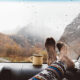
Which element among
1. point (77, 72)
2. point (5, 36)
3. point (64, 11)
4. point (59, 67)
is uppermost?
point (64, 11)

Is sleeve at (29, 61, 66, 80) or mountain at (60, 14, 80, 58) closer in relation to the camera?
sleeve at (29, 61, 66, 80)

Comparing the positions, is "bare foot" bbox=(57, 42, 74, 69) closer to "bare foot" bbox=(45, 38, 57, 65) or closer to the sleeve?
"bare foot" bbox=(45, 38, 57, 65)

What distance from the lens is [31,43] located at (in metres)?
2.11

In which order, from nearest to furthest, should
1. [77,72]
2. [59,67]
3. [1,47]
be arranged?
1. [59,67]
2. [77,72]
3. [1,47]

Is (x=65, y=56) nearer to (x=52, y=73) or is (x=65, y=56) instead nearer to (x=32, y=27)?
(x=52, y=73)

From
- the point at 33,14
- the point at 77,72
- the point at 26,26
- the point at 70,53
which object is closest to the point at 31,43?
the point at 26,26

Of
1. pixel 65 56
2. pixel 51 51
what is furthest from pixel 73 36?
pixel 65 56

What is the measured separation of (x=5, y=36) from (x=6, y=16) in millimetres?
239

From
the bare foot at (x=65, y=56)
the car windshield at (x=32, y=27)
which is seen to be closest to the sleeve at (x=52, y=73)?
the bare foot at (x=65, y=56)

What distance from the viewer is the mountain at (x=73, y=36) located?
213 centimetres

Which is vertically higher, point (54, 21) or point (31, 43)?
point (54, 21)

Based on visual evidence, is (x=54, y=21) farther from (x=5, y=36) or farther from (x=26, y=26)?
(x=5, y=36)

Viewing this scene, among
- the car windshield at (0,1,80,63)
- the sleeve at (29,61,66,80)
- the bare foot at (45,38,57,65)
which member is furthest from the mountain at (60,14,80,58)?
the sleeve at (29,61,66,80)

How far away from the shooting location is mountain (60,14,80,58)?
2133mm
